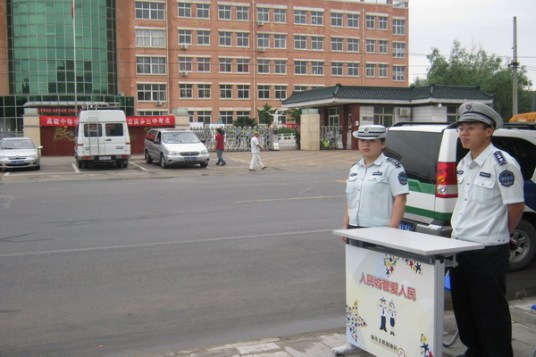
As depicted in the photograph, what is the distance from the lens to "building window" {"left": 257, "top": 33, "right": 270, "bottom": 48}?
74688 millimetres

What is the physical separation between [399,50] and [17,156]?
67.6m

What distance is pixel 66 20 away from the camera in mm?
64500

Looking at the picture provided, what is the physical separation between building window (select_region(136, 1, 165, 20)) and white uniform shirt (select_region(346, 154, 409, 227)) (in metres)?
69.5

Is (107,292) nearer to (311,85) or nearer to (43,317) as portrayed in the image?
(43,317)

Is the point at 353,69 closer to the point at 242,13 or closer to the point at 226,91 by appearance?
the point at 242,13

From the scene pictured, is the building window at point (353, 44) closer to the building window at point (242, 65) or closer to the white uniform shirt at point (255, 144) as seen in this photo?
the building window at point (242, 65)

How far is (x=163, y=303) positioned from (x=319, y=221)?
17.7ft

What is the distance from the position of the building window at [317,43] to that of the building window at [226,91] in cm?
1345

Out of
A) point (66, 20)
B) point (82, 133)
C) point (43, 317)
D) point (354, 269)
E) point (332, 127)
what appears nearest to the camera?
point (354, 269)

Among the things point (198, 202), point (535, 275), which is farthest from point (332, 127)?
point (535, 275)

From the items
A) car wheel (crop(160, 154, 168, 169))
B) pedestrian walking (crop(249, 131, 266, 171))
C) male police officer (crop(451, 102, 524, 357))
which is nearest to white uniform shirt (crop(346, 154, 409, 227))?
male police officer (crop(451, 102, 524, 357))

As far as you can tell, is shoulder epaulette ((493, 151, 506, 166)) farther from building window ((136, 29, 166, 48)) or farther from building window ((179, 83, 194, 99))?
building window ((136, 29, 166, 48))

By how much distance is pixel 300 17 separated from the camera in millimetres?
76312

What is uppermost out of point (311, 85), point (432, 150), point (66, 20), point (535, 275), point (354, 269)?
point (66, 20)
